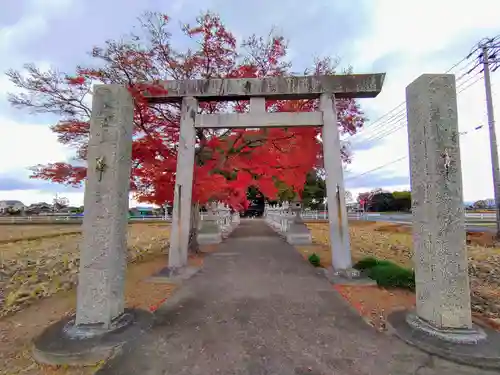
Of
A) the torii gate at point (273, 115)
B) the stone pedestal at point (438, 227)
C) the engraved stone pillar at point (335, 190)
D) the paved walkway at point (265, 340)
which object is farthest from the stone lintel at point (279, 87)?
the paved walkway at point (265, 340)

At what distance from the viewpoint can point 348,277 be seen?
7.10 meters

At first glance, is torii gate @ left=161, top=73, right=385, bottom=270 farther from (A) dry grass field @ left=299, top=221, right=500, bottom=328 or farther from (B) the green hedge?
(A) dry grass field @ left=299, top=221, right=500, bottom=328

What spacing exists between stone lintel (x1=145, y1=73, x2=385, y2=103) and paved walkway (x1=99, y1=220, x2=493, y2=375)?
201 inches

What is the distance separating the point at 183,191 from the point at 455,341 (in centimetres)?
651

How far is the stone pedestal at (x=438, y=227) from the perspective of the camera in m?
3.88

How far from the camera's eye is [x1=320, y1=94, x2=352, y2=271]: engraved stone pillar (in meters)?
7.52

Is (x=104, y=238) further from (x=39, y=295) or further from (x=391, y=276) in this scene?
(x=391, y=276)

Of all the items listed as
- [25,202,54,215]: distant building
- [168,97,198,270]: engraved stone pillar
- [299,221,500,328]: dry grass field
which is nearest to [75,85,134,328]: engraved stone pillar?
[168,97,198,270]: engraved stone pillar

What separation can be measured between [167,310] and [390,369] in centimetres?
364

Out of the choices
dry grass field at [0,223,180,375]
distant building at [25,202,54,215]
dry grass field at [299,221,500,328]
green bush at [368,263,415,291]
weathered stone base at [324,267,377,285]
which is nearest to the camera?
dry grass field at [0,223,180,375]

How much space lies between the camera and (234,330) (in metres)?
4.21

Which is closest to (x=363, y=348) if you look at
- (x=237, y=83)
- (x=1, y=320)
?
(x=1, y=320)

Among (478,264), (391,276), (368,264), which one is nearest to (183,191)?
(368,264)

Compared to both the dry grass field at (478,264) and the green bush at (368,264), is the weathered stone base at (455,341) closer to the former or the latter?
the dry grass field at (478,264)
